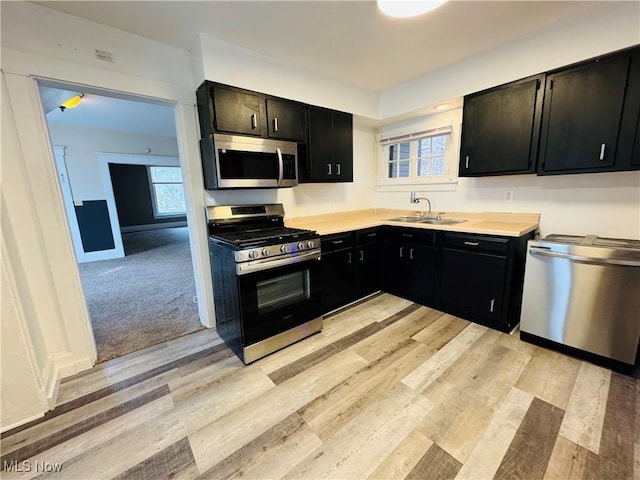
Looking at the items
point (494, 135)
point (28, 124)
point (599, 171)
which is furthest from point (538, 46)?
point (28, 124)

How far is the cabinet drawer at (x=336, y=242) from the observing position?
2670mm

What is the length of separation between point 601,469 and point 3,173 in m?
3.80

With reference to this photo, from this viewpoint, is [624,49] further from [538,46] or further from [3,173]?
[3,173]

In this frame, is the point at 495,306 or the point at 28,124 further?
the point at 495,306

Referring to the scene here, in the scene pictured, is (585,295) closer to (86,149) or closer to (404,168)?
(404,168)

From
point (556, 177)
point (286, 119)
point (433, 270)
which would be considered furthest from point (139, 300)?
point (556, 177)

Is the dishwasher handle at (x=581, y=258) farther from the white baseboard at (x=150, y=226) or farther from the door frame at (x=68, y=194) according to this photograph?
the white baseboard at (x=150, y=226)

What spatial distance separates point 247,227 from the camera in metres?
2.69

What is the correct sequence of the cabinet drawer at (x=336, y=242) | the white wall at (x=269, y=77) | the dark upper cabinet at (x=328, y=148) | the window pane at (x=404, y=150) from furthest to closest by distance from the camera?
the window pane at (x=404, y=150) → the dark upper cabinet at (x=328, y=148) → the cabinet drawer at (x=336, y=242) → the white wall at (x=269, y=77)

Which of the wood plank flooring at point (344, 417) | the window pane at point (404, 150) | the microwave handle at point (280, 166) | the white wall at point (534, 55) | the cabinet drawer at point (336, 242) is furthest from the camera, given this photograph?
the window pane at point (404, 150)

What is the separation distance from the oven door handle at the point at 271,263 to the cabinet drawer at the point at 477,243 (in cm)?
137

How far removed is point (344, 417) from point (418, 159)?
3153 mm

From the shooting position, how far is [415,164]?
3602 mm

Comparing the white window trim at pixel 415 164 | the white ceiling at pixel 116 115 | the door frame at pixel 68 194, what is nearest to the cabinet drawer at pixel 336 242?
the white window trim at pixel 415 164
